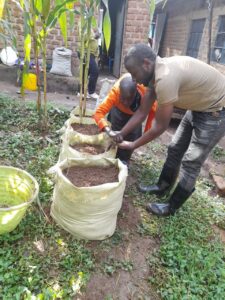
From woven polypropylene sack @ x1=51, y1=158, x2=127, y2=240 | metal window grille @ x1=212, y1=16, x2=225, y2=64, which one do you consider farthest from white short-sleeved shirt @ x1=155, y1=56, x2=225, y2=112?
metal window grille @ x1=212, y1=16, x2=225, y2=64

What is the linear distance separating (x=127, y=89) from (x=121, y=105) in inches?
10.2

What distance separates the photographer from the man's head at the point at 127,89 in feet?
7.34

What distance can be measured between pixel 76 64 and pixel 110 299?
5334 millimetres

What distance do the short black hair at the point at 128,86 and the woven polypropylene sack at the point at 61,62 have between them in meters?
3.69

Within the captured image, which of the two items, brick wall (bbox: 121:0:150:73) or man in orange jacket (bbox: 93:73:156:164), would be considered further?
brick wall (bbox: 121:0:150:73)

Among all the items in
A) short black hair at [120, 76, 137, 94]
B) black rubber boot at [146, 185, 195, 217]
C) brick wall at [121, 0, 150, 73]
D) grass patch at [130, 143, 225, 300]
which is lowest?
grass patch at [130, 143, 225, 300]

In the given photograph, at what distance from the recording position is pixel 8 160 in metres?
2.47

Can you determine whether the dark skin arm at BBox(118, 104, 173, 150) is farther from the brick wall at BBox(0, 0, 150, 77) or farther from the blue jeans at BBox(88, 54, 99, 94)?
the brick wall at BBox(0, 0, 150, 77)

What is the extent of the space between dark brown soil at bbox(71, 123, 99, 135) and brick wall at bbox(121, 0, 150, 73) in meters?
3.72

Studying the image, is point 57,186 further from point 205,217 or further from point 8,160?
point 205,217

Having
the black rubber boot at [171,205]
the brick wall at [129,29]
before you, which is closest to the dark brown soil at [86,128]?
the black rubber boot at [171,205]

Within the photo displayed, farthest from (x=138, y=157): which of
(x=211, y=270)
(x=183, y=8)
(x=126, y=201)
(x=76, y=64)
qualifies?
(x=183, y=8)

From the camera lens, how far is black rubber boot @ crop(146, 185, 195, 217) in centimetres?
219

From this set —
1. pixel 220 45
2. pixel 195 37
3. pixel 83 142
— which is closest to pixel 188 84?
pixel 83 142
